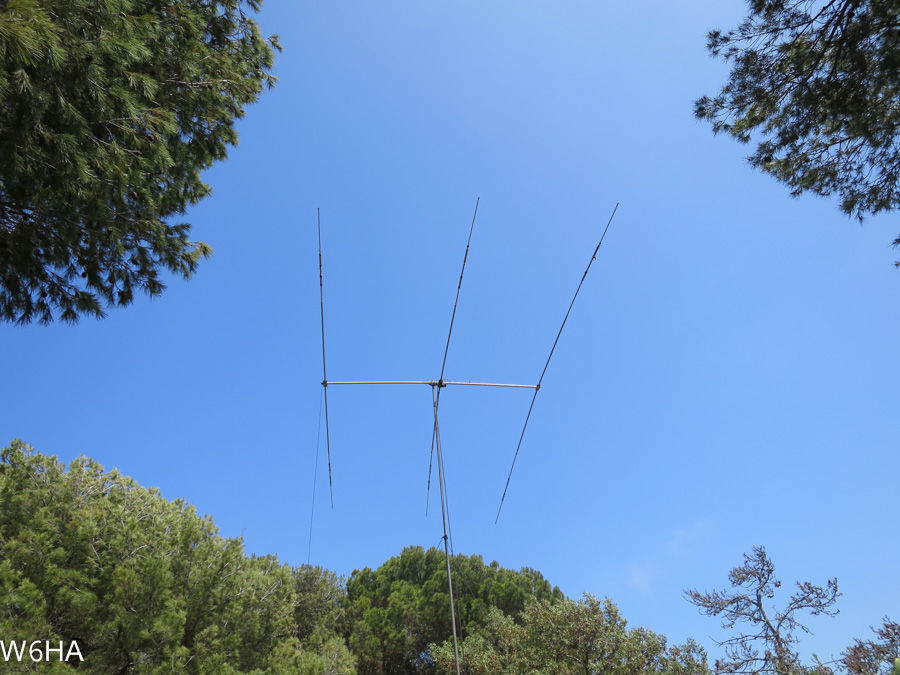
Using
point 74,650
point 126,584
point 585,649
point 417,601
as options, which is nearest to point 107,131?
point 126,584

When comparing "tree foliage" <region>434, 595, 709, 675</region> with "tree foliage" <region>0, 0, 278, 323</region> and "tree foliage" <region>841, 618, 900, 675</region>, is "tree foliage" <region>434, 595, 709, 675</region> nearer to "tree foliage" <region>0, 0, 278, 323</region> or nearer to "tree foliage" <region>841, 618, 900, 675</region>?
"tree foliage" <region>841, 618, 900, 675</region>

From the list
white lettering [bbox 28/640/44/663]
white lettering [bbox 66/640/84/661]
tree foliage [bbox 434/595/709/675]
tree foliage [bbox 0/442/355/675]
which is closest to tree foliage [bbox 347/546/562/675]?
tree foliage [bbox 434/595/709/675]

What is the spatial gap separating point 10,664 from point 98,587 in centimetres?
205

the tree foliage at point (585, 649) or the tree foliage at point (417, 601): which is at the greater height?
the tree foliage at point (417, 601)

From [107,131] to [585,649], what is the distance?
52.5 ft

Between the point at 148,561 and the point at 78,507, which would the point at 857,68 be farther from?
the point at 78,507

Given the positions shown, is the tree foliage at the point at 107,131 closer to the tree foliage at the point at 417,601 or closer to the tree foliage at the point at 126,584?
the tree foliage at the point at 126,584

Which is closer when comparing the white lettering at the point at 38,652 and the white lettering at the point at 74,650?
the white lettering at the point at 38,652

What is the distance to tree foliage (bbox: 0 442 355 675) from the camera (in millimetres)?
8352

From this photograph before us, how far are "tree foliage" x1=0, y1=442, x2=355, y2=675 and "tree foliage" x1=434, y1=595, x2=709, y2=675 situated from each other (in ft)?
18.8

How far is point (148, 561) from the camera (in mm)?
8586

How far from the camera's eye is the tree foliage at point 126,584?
8352 mm

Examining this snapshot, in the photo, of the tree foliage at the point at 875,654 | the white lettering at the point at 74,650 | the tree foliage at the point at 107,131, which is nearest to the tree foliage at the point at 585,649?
the tree foliage at the point at 875,654

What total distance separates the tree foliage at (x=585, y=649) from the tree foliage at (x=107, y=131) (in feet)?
45.8
